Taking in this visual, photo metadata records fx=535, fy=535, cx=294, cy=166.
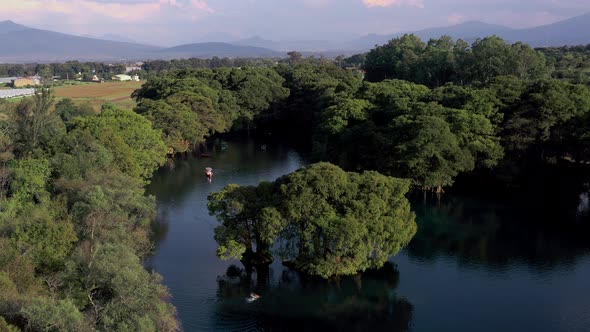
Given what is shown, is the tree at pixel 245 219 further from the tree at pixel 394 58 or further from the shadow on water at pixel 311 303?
the tree at pixel 394 58

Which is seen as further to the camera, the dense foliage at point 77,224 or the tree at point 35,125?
the tree at point 35,125

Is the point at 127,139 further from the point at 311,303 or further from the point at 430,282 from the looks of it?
the point at 430,282

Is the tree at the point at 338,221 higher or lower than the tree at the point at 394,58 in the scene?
lower

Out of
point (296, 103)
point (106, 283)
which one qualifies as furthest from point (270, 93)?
point (106, 283)

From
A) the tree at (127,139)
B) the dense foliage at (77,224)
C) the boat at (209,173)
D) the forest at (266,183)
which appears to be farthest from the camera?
the boat at (209,173)

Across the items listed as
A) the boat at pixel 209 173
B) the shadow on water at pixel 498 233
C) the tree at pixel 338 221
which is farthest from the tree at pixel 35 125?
the shadow on water at pixel 498 233

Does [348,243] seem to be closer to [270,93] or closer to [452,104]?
[452,104]

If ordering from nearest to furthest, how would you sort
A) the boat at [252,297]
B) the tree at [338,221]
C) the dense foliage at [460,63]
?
the boat at [252,297] < the tree at [338,221] < the dense foliage at [460,63]

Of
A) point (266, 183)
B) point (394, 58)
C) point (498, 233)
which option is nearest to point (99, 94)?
point (394, 58)
